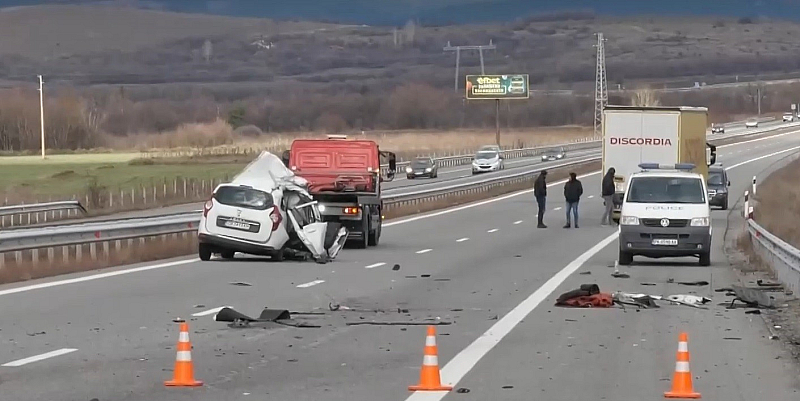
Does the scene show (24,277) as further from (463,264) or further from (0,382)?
(0,382)

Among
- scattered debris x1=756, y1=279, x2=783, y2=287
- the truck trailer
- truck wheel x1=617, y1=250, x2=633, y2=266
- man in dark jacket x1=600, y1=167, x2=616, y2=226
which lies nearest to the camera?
scattered debris x1=756, y1=279, x2=783, y2=287

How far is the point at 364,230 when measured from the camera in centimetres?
3178

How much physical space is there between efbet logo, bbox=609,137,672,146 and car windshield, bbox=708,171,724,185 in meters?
11.6

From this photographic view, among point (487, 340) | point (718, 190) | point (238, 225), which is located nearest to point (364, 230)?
point (238, 225)

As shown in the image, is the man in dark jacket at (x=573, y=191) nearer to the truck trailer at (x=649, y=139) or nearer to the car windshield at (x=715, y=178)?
the truck trailer at (x=649, y=139)

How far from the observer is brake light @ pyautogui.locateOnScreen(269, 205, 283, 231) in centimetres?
2615

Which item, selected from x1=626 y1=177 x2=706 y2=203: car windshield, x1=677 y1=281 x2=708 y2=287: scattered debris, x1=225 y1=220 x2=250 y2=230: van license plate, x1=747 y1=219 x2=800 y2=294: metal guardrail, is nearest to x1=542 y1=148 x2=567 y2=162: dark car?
x1=747 y1=219 x2=800 y2=294: metal guardrail

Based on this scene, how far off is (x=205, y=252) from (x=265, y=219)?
189 cm

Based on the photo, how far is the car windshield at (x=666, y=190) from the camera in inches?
1107

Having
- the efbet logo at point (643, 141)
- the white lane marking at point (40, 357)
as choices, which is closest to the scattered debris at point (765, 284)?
the white lane marking at point (40, 357)

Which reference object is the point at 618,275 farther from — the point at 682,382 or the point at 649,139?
the point at 649,139

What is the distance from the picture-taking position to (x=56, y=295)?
1978 centimetres

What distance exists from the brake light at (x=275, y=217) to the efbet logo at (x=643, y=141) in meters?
19.3

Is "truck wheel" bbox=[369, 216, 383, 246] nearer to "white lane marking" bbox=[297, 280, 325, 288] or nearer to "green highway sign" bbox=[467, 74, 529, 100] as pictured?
"white lane marking" bbox=[297, 280, 325, 288]
